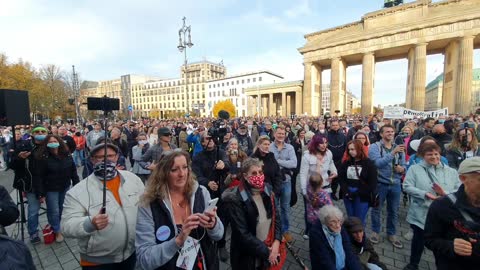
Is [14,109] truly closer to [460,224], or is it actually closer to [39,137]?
[39,137]

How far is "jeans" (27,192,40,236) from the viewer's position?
406 cm

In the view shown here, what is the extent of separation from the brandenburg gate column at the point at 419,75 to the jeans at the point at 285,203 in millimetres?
36281

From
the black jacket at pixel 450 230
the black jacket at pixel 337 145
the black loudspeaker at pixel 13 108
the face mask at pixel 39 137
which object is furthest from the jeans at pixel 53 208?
the black jacket at pixel 337 145

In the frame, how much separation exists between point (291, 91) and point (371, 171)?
193 ft

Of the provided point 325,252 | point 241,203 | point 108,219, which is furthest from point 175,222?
point 325,252

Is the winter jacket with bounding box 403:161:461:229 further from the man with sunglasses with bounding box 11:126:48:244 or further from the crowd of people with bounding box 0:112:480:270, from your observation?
the man with sunglasses with bounding box 11:126:48:244

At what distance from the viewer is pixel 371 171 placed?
148 inches

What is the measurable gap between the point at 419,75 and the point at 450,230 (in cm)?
3836

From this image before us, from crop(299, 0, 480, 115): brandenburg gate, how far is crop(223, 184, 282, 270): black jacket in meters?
37.5

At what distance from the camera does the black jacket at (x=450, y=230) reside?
1.79 m

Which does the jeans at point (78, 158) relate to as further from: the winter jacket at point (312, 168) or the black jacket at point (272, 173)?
the winter jacket at point (312, 168)

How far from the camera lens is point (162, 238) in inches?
68.5

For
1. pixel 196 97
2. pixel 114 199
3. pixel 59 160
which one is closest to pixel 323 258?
pixel 114 199

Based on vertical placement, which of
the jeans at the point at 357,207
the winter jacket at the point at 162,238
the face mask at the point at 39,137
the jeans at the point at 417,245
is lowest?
the jeans at the point at 417,245
